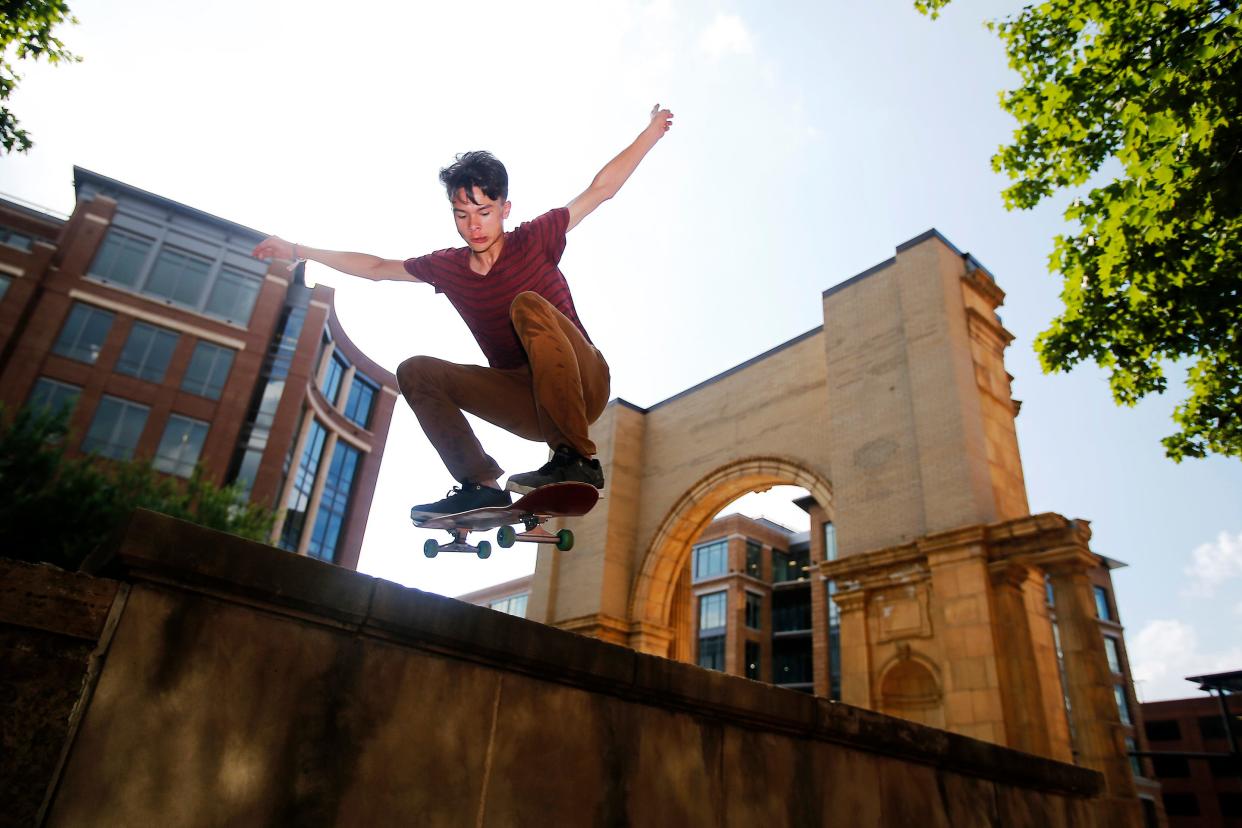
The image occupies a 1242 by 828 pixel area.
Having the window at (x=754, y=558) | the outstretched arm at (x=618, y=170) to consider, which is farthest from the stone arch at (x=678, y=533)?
the window at (x=754, y=558)

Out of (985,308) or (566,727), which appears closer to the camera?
(566,727)

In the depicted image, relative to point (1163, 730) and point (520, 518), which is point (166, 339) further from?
point (1163, 730)

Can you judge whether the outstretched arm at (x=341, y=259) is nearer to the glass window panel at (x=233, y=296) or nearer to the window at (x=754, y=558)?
the glass window panel at (x=233, y=296)

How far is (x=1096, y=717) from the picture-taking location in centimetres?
1025

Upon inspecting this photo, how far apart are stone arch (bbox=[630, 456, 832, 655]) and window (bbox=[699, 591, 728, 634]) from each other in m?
35.9

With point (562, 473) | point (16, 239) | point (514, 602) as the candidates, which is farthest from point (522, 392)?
point (514, 602)

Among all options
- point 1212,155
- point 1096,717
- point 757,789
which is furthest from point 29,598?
point 1096,717

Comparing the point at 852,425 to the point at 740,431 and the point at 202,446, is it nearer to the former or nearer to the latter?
the point at 740,431

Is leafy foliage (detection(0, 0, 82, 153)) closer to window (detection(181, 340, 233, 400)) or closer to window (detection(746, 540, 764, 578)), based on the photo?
window (detection(181, 340, 233, 400))

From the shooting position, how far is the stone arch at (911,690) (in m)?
12.6

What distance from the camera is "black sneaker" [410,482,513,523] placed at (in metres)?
3.48

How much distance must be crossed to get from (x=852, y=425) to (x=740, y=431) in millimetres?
3934

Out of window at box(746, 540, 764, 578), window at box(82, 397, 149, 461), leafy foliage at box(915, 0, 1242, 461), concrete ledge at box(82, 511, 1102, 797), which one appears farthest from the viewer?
window at box(746, 540, 764, 578)

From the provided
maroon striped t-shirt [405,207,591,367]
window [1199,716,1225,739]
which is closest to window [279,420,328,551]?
maroon striped t-shirt [405,207,591,367]
